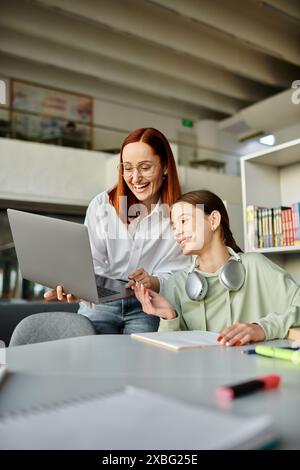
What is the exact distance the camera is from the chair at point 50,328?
1322 mm

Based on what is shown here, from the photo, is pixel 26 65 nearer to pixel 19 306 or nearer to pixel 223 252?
pixel 19 306

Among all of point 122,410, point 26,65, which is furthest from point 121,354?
point 26,65

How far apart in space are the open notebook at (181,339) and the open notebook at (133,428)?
17.9 inches

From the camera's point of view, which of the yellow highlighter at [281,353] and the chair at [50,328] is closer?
the yellow highlighter at [281,353]

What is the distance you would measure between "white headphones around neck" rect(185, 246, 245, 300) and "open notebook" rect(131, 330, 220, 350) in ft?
0.69

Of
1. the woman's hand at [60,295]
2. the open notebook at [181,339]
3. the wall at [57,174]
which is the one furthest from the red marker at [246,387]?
the wall at [57,174]

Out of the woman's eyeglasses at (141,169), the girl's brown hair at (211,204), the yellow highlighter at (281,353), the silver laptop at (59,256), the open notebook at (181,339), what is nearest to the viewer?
the yellow highlighter at (281,353)

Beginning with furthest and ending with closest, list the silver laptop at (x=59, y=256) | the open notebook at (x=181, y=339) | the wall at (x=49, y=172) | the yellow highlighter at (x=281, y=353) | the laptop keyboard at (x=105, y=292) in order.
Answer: the wall at (x=49, y=172), the laptop keyboard at (x=105, y=292), the silver laptop at (x=59, y=256), the open notebook at (x=181, y=339), the yellow highlighter at (x=281, y=353)

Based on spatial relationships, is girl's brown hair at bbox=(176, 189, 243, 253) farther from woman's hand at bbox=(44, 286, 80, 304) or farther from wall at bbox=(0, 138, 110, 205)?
wall at bbox=(0, 138, 110, 205)

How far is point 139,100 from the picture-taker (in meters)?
7.79

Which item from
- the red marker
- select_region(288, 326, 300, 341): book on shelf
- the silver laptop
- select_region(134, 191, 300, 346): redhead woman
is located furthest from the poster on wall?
the red marker

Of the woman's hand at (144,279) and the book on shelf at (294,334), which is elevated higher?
the woman's hand at (144,279)

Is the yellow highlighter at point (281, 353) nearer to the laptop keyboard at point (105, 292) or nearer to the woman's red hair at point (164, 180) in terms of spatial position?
the laptop keyboard at point (105, 292)

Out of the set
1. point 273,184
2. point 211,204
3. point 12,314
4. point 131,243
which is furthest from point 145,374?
point 273,184
